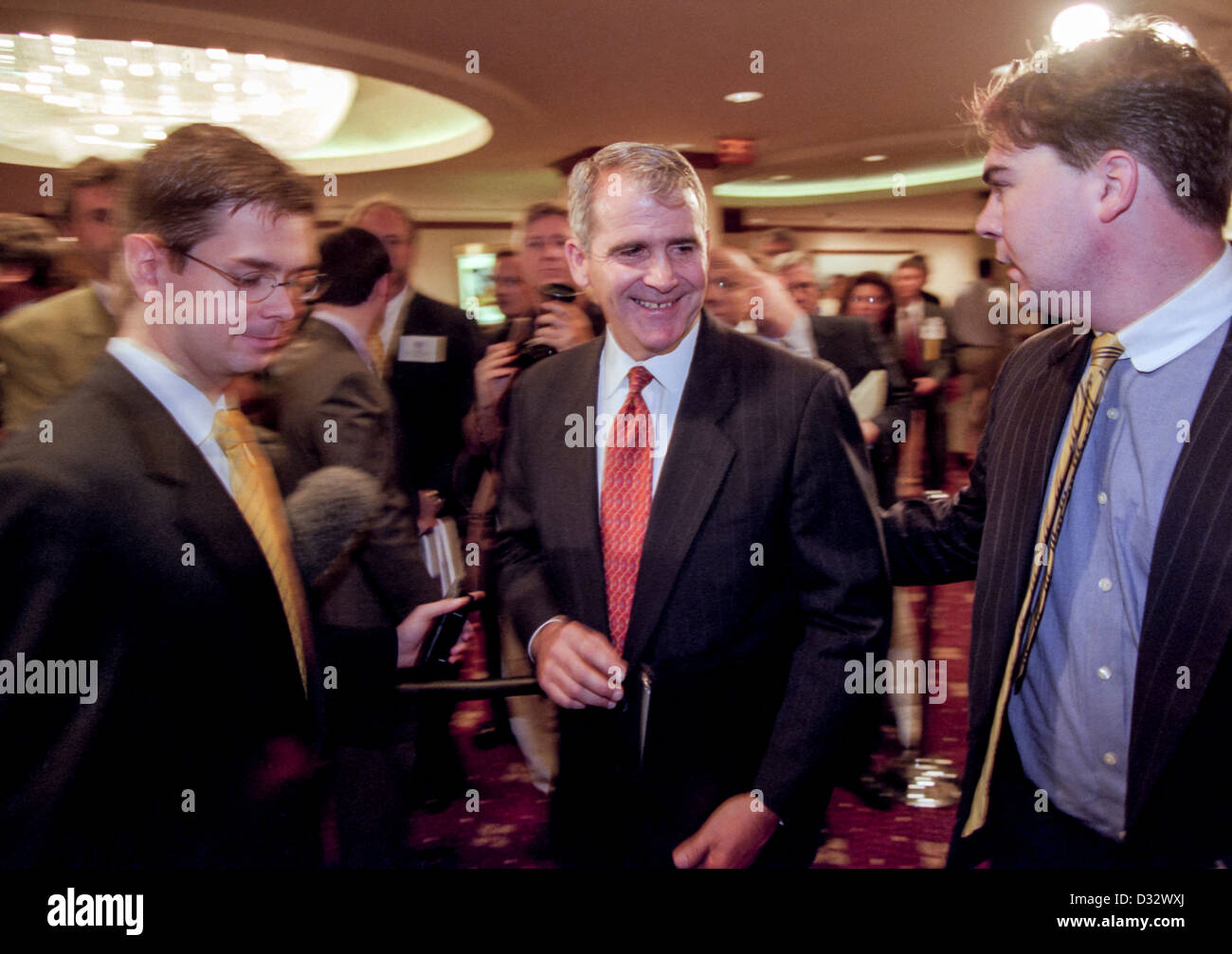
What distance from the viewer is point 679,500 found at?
1.33 metres

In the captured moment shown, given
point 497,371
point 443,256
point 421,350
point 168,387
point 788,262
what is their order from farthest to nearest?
point 443,256 < point 788,262 < point 421,350 < point 497,371 < point 168,387

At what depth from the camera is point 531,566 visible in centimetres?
153

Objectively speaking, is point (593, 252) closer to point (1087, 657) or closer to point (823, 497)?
point (823, 497)

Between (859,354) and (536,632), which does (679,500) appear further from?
(859,354)

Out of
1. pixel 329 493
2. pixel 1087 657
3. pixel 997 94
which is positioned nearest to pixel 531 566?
pixel 329 493

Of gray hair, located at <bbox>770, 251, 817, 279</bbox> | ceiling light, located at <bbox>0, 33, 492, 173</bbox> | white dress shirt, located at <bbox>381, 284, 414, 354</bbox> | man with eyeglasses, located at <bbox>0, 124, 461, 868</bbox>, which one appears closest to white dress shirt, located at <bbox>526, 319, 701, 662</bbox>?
man with eyeglasses, located at <bbox>0, 124, 461, 868</bbox>

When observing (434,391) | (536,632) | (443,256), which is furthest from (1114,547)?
(443,256)

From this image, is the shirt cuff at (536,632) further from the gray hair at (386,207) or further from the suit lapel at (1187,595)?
Result: the gray hair at (386,207)

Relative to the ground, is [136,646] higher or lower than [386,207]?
lower

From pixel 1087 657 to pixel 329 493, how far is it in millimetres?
1187

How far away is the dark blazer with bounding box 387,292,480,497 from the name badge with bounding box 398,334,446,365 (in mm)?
15

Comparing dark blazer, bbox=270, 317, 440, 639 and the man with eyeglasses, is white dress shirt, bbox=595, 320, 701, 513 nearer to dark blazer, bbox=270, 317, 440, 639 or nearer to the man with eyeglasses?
the man with eyeglasses

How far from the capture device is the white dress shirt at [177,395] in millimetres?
1090

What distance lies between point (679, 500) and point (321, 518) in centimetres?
59
